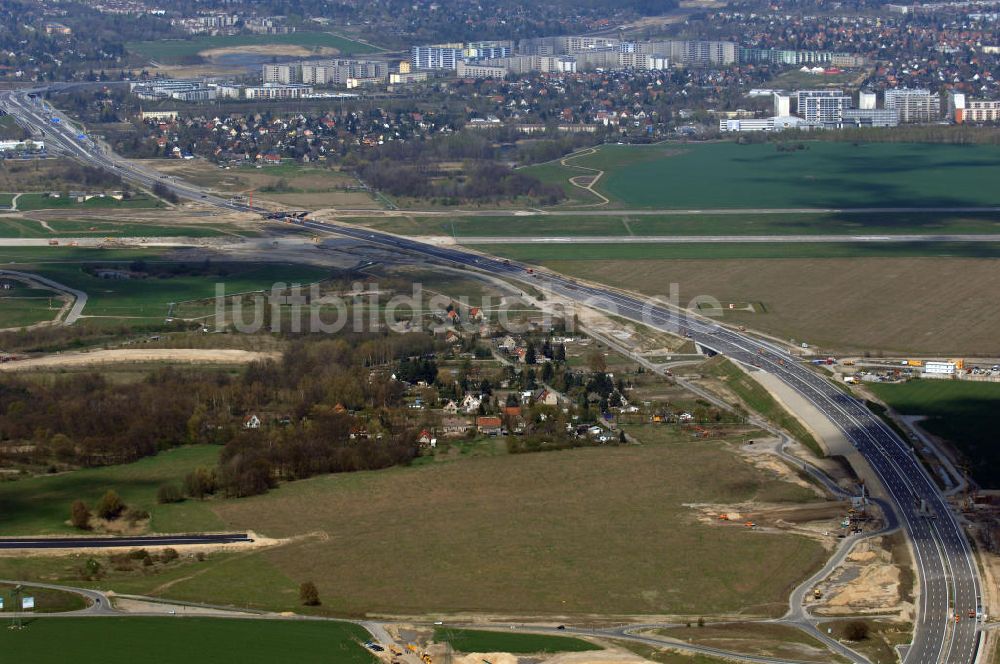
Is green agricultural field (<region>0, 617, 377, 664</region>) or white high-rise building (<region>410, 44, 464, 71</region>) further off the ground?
white high-rise building (<region>410, 44, 464, 71</region>)

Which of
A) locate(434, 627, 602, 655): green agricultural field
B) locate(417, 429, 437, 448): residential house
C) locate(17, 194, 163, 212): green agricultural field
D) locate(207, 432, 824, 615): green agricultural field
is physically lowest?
locate(434, 627, 602, 655): green agricultural field

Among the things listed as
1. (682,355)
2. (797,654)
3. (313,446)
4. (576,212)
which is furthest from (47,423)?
(576,212)

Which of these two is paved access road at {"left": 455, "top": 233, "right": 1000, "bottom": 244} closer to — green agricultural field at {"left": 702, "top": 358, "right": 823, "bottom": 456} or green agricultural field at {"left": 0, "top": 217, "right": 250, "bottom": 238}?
green agricultural field at {"left": 0, "top": 217, "right": 250, "bottom": 238}

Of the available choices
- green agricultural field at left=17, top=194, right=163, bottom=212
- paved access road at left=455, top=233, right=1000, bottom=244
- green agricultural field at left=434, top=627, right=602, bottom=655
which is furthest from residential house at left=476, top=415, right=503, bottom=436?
green agricultural field at left=17, top=194, right=163, bottom=212

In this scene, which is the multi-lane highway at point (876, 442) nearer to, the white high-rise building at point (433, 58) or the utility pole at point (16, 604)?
the utility pole at point (16, 604)

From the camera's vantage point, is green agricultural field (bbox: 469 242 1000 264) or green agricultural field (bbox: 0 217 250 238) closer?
green agricultural field (bbox: 469 242 1000 264)

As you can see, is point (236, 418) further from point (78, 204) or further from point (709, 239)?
point (78, 204)
